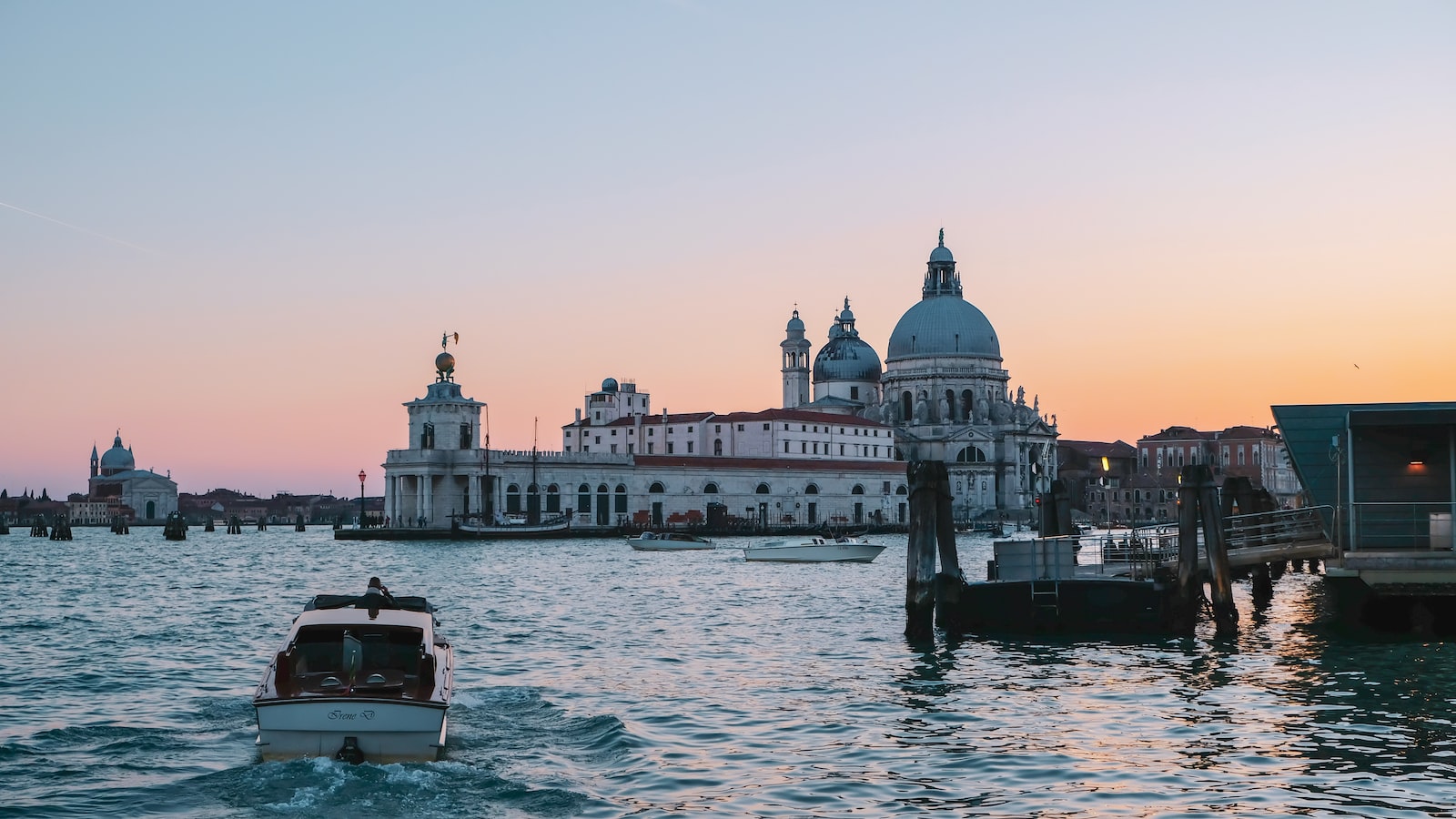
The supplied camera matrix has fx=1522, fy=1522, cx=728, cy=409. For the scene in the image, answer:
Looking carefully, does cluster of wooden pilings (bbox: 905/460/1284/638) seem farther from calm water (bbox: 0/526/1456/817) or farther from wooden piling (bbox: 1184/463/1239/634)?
calm water (bbox: 0/526/1456/817)

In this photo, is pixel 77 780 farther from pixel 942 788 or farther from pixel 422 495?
pixel 422 495

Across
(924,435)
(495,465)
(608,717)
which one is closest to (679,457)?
(495,465)

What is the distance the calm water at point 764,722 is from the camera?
14.4m

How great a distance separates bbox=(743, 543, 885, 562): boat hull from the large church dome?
75.6m

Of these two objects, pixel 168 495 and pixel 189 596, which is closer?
pixel 189 596

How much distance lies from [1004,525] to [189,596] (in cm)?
7959

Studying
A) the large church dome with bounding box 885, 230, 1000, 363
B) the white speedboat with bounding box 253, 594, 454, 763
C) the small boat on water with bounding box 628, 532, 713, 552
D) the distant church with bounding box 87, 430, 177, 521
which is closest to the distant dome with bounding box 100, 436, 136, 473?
the distant church with bounding box 87, 430, 177, 521

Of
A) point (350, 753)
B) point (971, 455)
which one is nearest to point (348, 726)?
point (350, 753)

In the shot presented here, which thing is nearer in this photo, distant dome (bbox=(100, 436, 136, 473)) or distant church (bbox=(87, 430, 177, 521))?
distant church (bbox=(87, 430, 177, 521))

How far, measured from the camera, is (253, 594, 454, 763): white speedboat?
583 inches

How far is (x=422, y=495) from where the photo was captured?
94.9m

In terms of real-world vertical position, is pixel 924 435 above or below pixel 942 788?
above

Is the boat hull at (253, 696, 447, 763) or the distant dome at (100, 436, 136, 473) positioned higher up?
the distant dome at (100, 436, 136, 473)

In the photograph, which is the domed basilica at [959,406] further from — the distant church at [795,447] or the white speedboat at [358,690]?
the white speedboat at [358,690]
